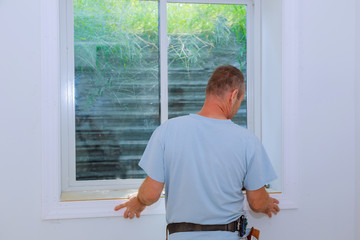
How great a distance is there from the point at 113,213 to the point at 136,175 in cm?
43

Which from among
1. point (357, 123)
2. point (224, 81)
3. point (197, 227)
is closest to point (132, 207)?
point (197, 227)

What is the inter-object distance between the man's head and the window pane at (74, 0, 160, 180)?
79 centimetres

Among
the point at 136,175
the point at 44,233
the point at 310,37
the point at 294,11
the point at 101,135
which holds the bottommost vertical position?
the point at 44,233

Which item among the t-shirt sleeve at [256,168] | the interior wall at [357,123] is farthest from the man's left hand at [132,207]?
the interior wall at [357,123]

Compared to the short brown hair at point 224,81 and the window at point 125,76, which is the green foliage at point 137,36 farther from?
the short brown hair at point 224,81

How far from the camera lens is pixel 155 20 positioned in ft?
6.97

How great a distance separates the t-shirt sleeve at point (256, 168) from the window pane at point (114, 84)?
2.85ft

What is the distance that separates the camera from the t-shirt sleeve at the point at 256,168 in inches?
54.2

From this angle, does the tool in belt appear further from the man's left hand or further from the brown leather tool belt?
the man's left hand

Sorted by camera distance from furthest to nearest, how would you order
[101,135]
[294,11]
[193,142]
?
[101,135]
[294,11]
[193,142]

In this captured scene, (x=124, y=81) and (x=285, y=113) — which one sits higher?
(x=124, y=81)

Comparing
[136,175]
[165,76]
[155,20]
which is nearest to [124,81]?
[165,76]

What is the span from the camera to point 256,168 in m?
A: 1.40

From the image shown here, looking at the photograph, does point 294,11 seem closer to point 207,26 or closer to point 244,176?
point 207,26
